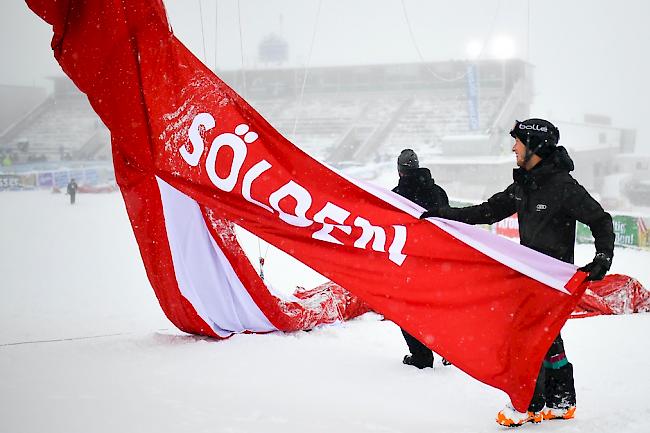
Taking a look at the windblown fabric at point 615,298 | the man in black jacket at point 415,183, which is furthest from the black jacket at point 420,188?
the windblown fabric at point 615,298

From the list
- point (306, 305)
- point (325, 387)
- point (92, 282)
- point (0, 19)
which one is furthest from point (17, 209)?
point (0, 19)

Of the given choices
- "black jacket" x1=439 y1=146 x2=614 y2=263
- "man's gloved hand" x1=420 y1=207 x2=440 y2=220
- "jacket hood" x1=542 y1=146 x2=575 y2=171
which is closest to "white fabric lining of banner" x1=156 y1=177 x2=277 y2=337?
"man's gloved hand" x1=420 y1=207 x2=440 y2=220

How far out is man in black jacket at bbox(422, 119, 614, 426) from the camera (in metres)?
3.49

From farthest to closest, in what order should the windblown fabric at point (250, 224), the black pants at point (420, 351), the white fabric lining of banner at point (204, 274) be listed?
the white fabric lining of banner at point (204, 274)
the black pants at point (420, 351)
the windblown fabric at point (250, 224)

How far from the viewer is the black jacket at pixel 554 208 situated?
344 cm

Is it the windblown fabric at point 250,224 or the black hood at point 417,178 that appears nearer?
the windblown fabric at point 250,224

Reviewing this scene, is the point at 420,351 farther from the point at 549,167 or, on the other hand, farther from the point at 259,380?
the point at 549,167

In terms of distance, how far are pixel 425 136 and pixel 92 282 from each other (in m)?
32.9

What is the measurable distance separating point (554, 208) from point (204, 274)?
2861 mm

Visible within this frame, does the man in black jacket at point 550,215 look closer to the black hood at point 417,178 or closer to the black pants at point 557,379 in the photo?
the black pants at point 557,379

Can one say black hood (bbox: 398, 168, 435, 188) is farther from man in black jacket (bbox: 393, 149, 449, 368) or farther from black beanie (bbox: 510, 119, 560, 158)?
black beanie (bbox: 510, 119, 560, 158)

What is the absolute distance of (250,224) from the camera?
165 inches

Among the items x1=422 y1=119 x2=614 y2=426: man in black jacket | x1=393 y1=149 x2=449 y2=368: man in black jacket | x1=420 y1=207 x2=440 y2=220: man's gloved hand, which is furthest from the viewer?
x1=393 y1=149 x2=449 y2=368: man in black jacket

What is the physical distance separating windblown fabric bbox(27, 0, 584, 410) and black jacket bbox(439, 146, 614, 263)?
149 mm
